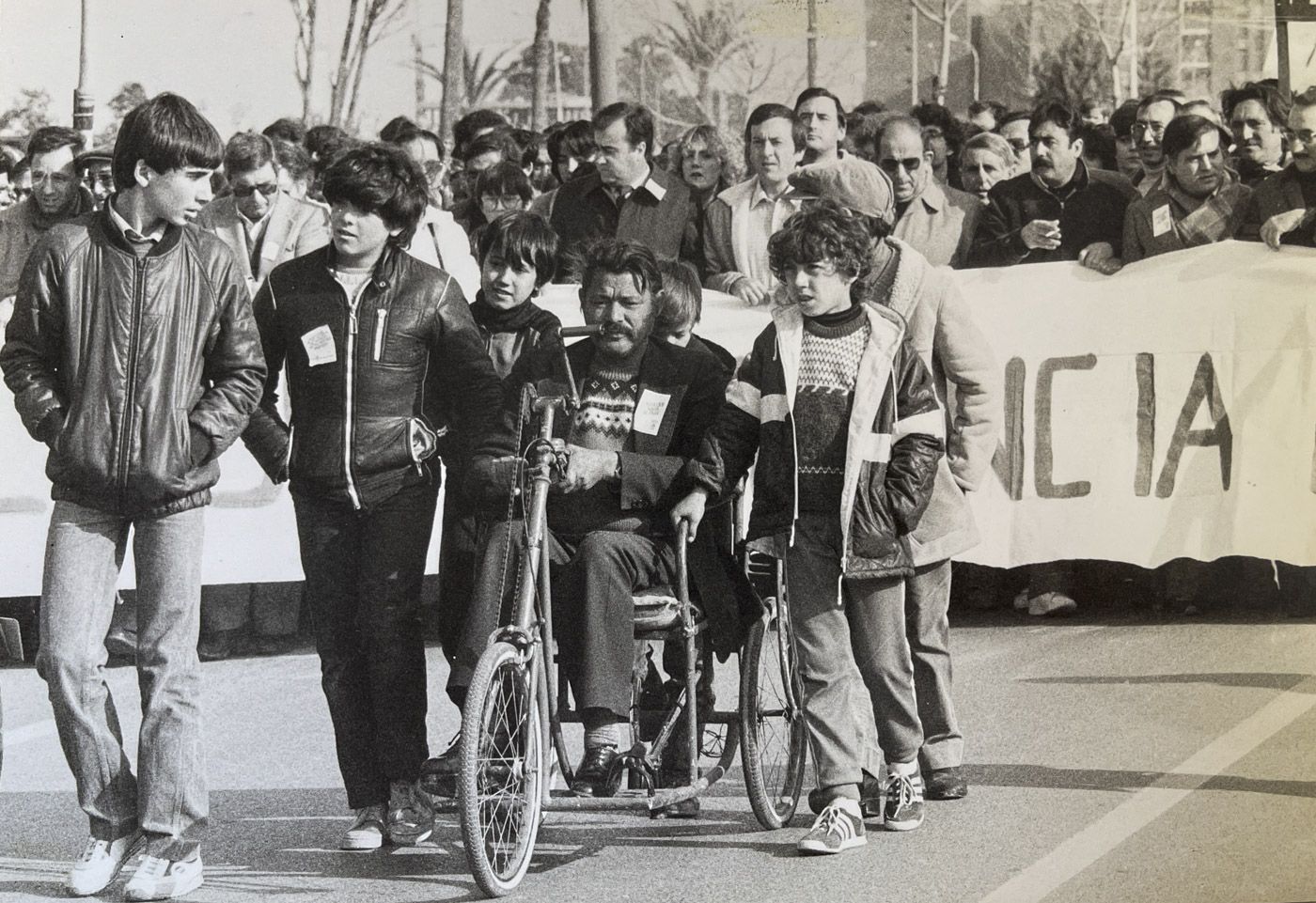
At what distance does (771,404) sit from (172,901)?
6.60ft

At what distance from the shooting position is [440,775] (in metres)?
6.09

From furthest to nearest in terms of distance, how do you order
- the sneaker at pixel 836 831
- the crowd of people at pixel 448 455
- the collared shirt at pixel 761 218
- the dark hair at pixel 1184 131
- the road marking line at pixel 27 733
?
the dark hair at pixel 1184 131 → the collared shirt at pixel 761 218 → the road marking line at pixel 27 733 → the sneaker at pixel 836 831 → the crowd of people at pixel 448 455

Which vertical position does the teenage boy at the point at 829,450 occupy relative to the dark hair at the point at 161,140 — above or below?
below

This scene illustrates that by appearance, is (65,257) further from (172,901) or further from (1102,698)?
(1102,698)

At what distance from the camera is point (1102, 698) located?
299 inches

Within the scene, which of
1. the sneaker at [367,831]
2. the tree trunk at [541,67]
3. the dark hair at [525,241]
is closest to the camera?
the sneaker at [367,831]

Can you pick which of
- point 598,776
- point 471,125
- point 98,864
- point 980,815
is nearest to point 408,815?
point 598,776

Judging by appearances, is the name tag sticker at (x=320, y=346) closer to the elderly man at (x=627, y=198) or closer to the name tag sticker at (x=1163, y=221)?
the elderly man at (x=627, y=198)

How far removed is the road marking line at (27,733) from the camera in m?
7.49

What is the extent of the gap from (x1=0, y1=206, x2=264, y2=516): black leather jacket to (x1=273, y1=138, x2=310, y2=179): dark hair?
8.37ft

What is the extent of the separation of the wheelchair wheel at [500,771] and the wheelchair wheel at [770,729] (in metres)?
0.72

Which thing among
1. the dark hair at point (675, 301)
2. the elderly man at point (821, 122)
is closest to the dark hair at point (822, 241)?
the dark hair at point (675, 301)

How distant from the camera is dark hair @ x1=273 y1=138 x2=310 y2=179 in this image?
811 cm

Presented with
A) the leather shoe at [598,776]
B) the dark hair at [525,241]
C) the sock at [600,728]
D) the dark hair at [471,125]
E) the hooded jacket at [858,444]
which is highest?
the dark hair at [471,125]
